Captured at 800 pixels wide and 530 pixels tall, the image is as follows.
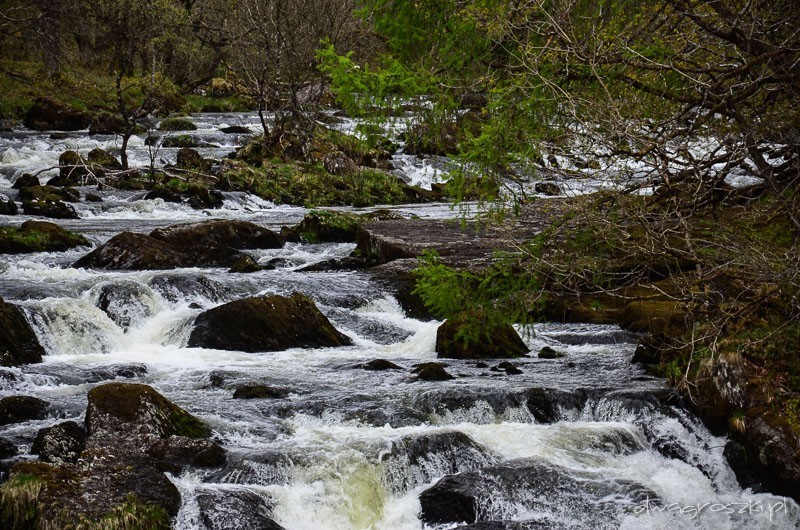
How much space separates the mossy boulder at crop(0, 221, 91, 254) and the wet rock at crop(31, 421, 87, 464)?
29.4 ft

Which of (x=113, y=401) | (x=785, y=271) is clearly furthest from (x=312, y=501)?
(x=785, y=271)

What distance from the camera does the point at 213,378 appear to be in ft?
31.3

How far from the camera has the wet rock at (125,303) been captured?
1184cm

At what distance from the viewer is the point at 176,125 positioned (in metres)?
33.0

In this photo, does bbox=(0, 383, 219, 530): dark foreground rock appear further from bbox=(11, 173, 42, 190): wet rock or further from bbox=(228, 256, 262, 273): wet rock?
bbox=(11, 173, 42, 190): wet rock

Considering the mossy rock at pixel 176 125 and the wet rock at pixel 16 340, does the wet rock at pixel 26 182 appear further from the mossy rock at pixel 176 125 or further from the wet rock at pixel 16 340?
the wet rock at pixel 16 340

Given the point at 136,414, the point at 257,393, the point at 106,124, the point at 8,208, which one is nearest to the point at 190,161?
the point at 106,124

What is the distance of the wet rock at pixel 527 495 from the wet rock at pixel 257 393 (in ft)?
8.47

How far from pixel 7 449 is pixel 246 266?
8282 mm

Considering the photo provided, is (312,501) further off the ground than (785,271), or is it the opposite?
(785,271)

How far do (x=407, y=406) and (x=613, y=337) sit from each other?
4338 millimetres

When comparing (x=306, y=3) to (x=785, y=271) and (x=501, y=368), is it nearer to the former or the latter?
(x=501, y=368)

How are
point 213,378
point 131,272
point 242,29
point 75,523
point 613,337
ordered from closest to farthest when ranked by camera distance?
point 75,523, point 213,378, point 613,337, point 131,272, point 242,29

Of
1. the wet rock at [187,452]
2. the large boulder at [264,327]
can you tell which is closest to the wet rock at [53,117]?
the large boulder at [264,327]
